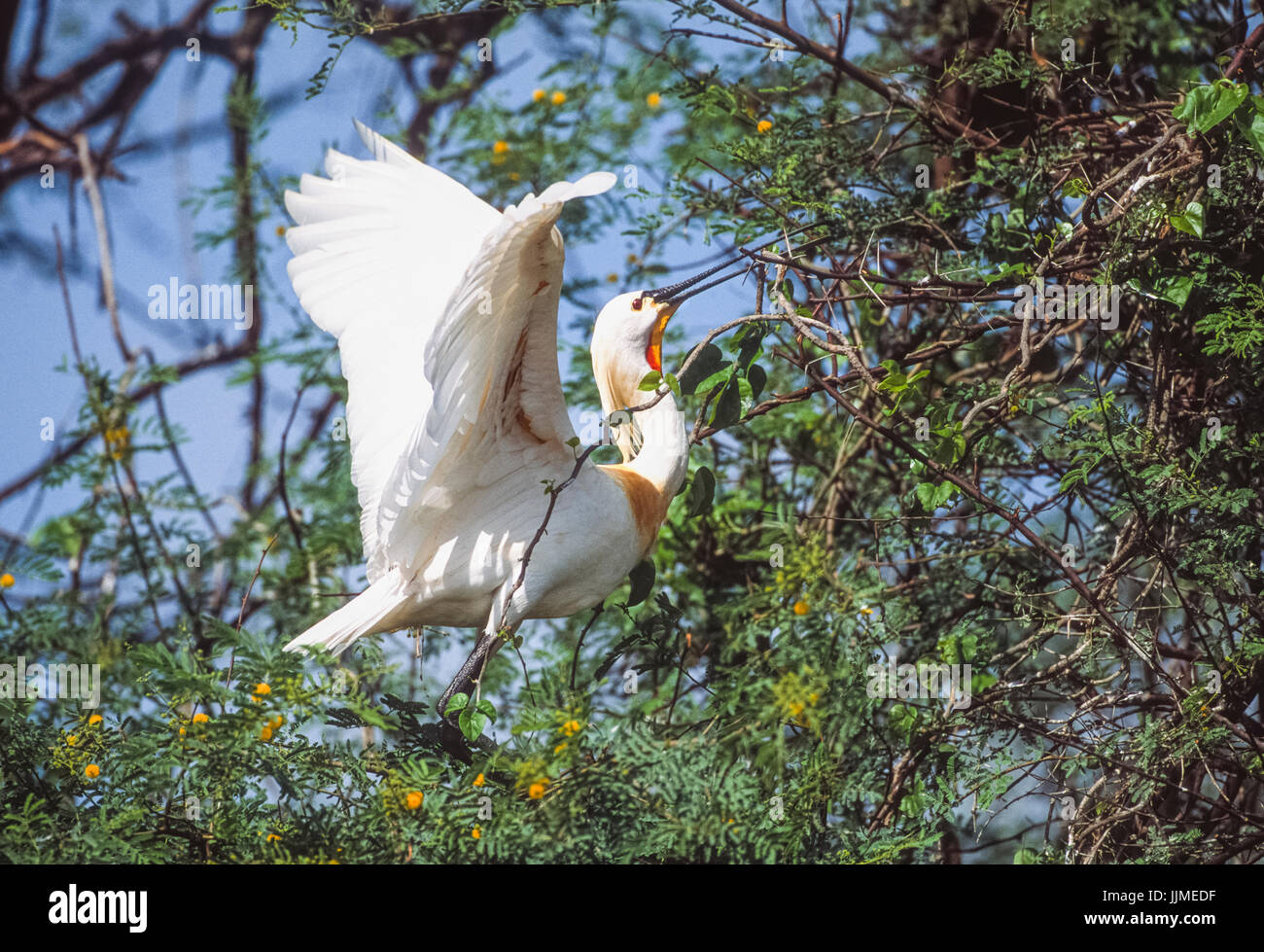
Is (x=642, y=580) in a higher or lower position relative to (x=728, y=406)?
lower

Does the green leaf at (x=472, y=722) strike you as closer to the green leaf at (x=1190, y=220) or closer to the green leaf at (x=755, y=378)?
the green leaf at (x=755, y=378)

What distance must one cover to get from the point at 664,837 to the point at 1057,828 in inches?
42.8

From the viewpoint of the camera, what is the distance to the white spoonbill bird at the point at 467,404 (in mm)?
1774

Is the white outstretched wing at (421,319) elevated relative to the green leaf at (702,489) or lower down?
elevated

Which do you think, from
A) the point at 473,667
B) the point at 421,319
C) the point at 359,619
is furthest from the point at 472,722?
the point at 421,319

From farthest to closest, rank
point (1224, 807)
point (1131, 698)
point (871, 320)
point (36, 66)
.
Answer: point (36, 66), point (871, 320), point (1131, 698), point (1224, 807)

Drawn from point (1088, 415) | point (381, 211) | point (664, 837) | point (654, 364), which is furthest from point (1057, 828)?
point (381, 211)

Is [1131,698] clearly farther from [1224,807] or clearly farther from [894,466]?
[894,466]

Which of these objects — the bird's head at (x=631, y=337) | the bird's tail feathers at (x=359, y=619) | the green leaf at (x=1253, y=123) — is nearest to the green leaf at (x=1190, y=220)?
the green leaf at (x=1253, y=123)

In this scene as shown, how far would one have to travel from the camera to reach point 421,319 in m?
2.22

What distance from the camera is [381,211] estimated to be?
229 centimetres

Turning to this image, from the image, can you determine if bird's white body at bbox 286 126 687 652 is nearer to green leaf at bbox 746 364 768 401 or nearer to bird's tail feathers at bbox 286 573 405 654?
bird's tail feathers at bbox 286 573 405 654

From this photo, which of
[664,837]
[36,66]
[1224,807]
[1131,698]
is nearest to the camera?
Answer: [664,837]

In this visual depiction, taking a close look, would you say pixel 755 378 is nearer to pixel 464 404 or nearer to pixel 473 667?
pixel 464 404
